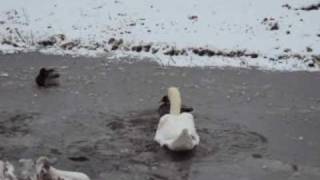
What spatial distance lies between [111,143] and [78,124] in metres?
1.42

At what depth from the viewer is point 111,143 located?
1184 cm

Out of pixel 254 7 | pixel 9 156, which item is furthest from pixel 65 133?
pixel 254 7

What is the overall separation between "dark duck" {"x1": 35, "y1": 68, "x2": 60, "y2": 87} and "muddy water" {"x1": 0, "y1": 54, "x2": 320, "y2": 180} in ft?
0.71

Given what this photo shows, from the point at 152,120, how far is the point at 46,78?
362 cm

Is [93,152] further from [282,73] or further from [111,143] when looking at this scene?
[282,73]

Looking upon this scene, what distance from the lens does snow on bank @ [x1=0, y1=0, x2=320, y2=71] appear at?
67.2 feet

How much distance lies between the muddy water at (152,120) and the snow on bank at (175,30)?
179 cm

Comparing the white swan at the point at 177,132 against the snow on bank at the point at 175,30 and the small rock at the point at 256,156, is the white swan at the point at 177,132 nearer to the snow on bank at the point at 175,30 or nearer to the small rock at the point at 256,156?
the small rock at the point at 256,156

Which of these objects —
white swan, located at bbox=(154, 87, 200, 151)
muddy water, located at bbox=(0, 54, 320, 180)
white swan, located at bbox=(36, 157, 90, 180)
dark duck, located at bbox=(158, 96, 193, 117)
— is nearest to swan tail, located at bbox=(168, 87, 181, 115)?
white swan, located at bbox=(154, 87, 200, 151)

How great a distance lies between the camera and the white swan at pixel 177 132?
11164mm

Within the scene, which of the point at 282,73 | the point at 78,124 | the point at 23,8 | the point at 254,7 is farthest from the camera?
the point at 23,8

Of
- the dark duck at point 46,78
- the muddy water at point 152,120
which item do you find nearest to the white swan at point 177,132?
the muddy water at point 152,120

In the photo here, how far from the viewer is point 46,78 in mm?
16062

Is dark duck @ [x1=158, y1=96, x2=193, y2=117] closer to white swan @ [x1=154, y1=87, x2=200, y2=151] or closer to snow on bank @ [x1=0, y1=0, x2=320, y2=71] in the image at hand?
white swan @ [x1=154, y1=87, x2=200, y2=151]
